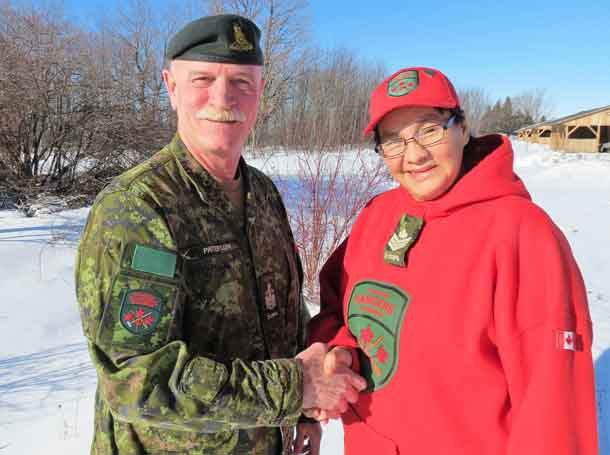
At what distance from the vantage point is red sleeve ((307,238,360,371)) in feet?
5.73

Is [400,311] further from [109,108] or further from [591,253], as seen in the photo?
[109,108]

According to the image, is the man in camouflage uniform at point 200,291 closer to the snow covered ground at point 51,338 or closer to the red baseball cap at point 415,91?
the red baseball cap at point 415,91

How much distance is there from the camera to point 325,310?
192 cm

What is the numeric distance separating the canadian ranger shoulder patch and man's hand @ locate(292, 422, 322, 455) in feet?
3.45

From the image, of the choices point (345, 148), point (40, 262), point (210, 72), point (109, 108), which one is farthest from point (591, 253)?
point (109, 108)

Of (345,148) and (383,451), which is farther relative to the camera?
(345,148)

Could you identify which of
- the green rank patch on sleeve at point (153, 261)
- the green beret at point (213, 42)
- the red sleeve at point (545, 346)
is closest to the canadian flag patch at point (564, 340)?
the red sleeve at point (545, 346)

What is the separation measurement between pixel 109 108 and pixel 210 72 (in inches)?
397

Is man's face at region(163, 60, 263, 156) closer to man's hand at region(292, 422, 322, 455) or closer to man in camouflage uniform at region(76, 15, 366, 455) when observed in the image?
man in camouflage uniform at region(76, 15, 366, 455)

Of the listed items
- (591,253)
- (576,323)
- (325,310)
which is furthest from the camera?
(591,253)

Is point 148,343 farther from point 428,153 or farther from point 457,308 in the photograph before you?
point 428,153

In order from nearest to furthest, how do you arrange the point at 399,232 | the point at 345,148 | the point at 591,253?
the point at 399,232 < the point at 345,148 < the point at 591,253

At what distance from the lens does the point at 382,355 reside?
150 centimetres

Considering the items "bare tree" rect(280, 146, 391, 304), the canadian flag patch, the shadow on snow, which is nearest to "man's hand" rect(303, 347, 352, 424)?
the canadian flag patch
